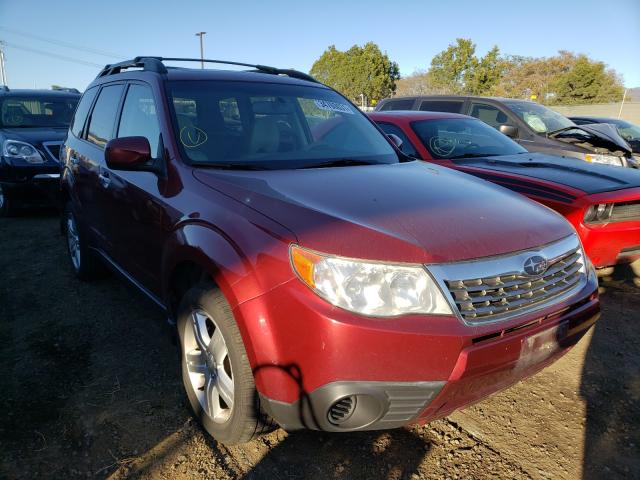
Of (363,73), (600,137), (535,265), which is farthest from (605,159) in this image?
(363,73)

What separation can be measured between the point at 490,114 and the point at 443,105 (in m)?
0.83

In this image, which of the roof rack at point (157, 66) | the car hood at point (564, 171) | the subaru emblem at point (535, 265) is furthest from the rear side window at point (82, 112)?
the subaru emblem at point (535, 265)

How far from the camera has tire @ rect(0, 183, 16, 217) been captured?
6.25m

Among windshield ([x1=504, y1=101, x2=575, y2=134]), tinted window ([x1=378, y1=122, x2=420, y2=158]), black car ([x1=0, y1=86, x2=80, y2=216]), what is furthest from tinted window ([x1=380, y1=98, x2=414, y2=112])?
black car ([x1=0, y1=86, x2=80, y2=216])

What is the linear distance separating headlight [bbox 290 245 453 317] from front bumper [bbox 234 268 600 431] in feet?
0.13

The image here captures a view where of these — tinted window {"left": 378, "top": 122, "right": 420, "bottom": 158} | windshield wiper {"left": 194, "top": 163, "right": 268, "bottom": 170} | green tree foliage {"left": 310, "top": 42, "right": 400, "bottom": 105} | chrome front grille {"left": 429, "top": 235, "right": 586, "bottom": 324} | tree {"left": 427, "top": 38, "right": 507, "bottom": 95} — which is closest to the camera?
chrome front grille {"left": 429, "top": 235, "right": 586, "bottom": 324}

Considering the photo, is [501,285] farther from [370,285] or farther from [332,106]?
[332,106]

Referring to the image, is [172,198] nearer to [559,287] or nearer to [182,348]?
[182,348]

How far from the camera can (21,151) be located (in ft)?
20.2

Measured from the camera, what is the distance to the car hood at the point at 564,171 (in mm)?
3674

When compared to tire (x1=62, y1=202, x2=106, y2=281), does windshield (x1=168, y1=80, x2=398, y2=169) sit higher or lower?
higher

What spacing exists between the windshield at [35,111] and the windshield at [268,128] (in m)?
5.04

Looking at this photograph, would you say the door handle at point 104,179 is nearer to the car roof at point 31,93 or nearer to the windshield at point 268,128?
the windshield at point 268,128

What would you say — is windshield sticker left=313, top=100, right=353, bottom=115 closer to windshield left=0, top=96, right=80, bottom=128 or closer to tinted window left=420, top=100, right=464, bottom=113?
tinted window left=420, top=100, right=464, bottom=113
